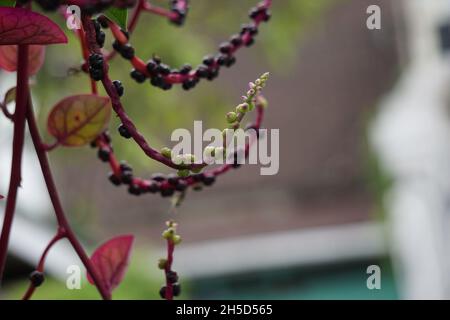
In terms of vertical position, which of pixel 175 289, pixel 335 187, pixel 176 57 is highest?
pixel 335 187

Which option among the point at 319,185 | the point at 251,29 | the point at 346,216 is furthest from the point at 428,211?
the point at 251,29

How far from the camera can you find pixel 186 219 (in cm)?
598

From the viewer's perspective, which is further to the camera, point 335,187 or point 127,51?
point 335,187

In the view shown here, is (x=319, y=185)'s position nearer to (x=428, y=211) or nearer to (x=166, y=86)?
(x=428, y=211)

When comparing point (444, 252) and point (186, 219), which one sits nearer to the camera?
point (444, 252)

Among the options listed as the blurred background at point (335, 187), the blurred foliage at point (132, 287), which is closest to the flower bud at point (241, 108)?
the blurred foliage at point (132, 287)

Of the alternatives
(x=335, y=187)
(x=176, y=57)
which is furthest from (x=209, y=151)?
(x=335, y=187)

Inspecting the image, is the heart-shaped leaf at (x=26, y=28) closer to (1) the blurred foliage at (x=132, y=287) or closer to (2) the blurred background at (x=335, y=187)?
(1) the blurred foliage at (x=132, y=287)

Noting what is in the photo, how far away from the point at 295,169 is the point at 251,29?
5857mm

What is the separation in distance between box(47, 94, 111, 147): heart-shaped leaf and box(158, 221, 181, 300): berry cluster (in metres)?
0.06

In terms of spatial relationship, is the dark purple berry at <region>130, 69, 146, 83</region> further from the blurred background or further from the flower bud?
the blurred background

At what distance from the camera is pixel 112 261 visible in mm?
368

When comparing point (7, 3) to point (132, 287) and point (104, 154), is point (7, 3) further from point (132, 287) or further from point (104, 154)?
point (132, 287)

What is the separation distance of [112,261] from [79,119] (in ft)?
0.23
